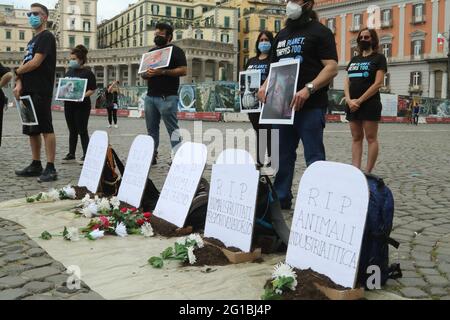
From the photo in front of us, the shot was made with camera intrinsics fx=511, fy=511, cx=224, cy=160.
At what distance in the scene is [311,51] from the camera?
4.49m

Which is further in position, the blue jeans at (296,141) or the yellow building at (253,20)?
the yellow building at (253,20)

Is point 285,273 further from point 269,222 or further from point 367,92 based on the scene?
point 367,92

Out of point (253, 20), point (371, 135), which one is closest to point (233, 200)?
point (371, 135)

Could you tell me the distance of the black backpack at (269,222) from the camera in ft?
11.8

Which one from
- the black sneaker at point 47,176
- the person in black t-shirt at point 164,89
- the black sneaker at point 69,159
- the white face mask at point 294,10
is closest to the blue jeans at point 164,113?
the person in black t-shirt at point 164,89

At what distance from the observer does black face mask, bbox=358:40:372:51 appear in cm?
625

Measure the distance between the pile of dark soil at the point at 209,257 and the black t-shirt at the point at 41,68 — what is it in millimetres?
4253

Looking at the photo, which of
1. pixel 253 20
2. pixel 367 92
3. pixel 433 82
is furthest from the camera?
pixel 253 20

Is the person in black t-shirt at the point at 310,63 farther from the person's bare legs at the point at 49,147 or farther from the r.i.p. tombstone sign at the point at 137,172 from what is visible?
the person's bare legs at the point at 49,147

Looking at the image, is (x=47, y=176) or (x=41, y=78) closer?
(x=47, y=176)

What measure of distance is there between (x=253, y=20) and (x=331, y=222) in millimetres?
93579

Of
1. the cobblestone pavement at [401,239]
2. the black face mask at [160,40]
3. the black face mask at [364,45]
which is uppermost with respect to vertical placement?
the black face mask at [160,40]
